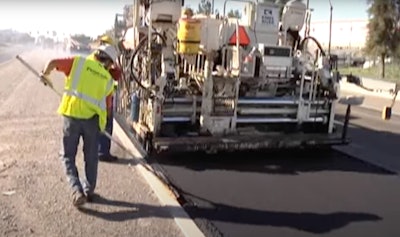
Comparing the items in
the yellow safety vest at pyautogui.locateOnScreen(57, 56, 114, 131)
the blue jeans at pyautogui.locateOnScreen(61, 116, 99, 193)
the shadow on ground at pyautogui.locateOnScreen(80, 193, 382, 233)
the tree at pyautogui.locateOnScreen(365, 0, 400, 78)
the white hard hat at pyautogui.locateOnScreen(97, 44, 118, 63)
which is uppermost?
the tree at pyautogui.locateOnScreen(365, 0, 400, 78)

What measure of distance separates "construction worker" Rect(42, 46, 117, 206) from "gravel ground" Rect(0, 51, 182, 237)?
0.86ft

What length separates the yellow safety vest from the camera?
493cm

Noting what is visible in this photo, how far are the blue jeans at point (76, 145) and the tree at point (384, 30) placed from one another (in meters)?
25.9

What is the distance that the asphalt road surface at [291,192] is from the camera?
15.5 feet

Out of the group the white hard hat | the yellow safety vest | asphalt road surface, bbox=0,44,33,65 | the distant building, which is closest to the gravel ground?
the yellow safety vest

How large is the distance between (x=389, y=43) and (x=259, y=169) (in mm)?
24583

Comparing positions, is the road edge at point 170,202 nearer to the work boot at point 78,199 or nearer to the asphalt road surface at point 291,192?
the asphalt road surface at point 291,192

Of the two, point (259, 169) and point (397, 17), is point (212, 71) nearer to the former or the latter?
point (259, 169)

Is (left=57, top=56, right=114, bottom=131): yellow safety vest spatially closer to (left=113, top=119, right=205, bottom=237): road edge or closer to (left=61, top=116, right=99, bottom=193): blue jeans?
(left=61, top=116, right=99, bottom=193): blue jeans

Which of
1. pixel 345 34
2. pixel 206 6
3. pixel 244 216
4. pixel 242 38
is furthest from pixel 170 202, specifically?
pixel 345 34

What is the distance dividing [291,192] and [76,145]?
252 centimetres

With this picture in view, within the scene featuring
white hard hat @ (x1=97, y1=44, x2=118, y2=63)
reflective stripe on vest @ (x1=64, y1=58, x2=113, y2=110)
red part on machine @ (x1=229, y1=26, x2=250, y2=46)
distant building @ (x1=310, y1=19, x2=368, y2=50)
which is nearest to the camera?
reflective stripe on vest @ (x1=64, y1=58, x2=113, y2=110)

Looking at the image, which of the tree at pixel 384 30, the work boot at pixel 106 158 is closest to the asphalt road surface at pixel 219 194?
the work boot at pixel 106 158

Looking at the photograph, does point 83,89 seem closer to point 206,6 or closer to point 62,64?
point 62,64
